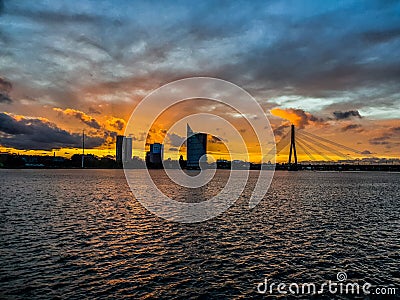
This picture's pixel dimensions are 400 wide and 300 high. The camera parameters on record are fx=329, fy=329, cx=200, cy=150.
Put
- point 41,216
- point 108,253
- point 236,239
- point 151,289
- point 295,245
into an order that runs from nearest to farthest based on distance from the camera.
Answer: point 151,289
point 108,253
point 295,245
point 236,239
point 41,216

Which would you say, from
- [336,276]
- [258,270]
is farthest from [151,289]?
[336,276]

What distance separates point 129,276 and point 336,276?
15.9m

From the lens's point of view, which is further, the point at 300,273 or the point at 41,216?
the point at 41,216

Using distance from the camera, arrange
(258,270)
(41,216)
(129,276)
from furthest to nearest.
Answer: (41,216) < (258,270) < (129,276)

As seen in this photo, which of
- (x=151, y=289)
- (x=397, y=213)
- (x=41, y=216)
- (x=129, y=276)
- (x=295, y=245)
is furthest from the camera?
(x=397, y=213)

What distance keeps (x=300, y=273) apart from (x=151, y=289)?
11834 mm

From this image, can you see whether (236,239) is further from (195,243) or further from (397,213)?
(397,213)

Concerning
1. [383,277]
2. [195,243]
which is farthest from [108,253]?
[383,277]

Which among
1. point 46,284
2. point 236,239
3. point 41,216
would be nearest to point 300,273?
point 236,239

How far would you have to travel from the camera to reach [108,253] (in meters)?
30.7

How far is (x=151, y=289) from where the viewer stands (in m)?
22.4

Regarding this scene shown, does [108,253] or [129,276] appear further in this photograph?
[108,253]

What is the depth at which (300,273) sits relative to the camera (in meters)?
26.0

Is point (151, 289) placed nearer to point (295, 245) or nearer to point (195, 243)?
point (195, 243)
